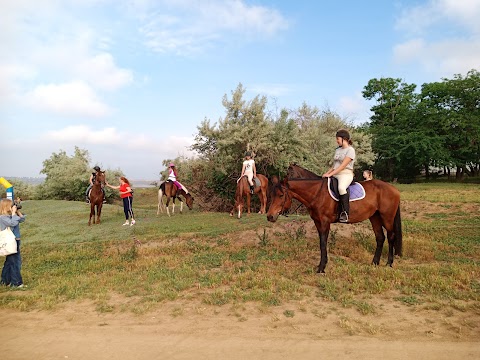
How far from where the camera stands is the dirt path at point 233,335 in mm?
4113

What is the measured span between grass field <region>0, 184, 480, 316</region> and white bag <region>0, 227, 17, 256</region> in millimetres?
787

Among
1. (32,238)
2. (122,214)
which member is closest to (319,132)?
(122,214)

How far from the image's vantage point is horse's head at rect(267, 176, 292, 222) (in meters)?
7.18

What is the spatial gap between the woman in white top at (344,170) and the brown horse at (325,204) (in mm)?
199

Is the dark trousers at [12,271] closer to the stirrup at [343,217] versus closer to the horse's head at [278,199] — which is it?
the horse's head at [278,199]

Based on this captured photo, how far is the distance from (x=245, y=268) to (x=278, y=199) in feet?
5.54

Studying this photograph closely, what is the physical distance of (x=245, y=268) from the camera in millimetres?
7359

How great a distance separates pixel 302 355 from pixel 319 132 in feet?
65.2

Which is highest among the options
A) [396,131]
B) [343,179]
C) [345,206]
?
[396,131]

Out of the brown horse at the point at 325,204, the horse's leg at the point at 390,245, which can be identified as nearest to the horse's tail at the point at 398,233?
the brown horse at the point at 325,204

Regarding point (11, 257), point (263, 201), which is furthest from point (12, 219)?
point (263, 201)

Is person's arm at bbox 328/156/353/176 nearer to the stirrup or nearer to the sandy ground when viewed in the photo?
the stirrup

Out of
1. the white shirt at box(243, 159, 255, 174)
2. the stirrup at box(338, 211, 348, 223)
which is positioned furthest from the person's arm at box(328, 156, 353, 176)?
the white shirt at box(243, 159, 255, 174)

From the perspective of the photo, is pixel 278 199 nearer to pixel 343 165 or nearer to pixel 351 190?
pixel 343 165
